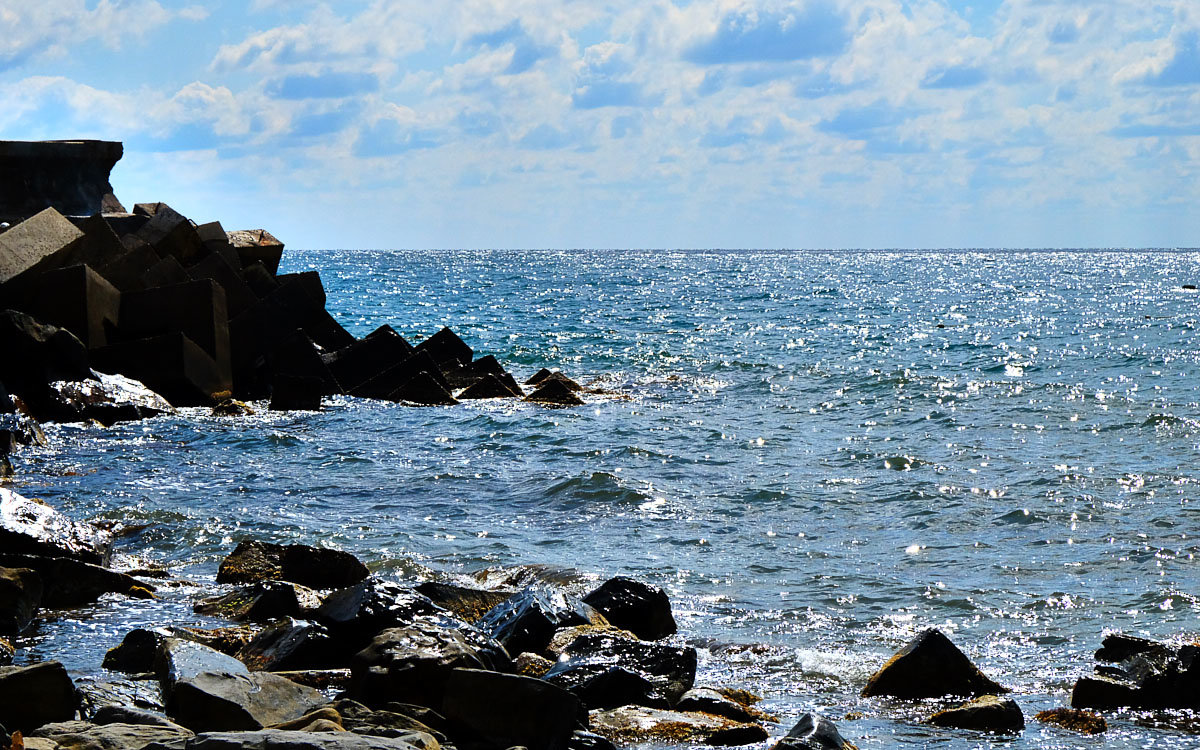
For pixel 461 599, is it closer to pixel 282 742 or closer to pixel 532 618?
pixel 532 618

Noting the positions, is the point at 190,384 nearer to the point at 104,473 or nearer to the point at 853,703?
the point at 104,473

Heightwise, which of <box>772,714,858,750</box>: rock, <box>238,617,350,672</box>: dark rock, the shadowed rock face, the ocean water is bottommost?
the ocean water

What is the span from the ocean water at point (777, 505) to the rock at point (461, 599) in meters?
1.24

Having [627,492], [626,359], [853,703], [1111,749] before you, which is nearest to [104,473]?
[627,492]

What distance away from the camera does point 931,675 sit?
6.31m

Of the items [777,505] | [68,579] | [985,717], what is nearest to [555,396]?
[777,505]

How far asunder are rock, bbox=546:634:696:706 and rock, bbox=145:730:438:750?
1.81 meters

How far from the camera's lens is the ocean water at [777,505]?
24.3 feet

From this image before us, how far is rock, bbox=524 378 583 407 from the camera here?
1978 centimetres

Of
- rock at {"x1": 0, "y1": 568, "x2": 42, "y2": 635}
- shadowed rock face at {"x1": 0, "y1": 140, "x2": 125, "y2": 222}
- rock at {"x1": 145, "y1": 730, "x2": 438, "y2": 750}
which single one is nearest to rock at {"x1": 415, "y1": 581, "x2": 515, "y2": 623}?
rock at {"x1": 0, "y1": 568, "x2": 42, "y2": 635}

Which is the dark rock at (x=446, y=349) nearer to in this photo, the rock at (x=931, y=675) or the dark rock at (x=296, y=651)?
the dark rock at (x=296, y=651)

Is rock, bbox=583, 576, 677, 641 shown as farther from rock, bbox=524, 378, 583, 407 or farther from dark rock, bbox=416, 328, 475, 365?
dark rock, bbox=416, 328, 475, 365

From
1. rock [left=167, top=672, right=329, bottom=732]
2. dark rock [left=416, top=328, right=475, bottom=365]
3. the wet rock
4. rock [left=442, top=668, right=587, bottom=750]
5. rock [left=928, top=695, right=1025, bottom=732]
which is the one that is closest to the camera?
rock [left=167, top=672, right=329, bottom=732]

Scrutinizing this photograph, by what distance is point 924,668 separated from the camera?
6324 mm
